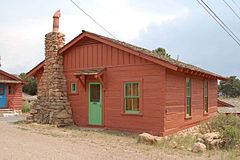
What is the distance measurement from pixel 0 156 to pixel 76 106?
7993mm

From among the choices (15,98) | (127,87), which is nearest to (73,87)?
A: (127,87)

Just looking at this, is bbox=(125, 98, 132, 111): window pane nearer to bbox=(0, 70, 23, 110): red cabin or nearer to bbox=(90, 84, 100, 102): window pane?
bbox=(90, 84, 100, 102): window pane

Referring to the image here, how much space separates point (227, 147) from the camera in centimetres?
1091

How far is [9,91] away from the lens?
28.9 m

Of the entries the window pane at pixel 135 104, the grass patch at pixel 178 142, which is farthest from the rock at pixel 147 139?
the window pane at pixel 135 104

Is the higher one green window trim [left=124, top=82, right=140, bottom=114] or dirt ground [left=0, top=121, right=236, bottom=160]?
green window trim [left=124, top=82, right=140, bottom=114]

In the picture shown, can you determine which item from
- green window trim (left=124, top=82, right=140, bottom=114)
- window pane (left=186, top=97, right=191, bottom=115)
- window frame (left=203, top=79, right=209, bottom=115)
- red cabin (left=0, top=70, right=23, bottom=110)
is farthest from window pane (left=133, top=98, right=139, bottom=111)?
red cabin (left=0, top=70, right=23, bottom=110)

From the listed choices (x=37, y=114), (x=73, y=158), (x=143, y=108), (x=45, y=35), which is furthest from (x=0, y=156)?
(x=45, y=35)

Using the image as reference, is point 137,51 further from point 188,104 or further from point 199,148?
point 199,148

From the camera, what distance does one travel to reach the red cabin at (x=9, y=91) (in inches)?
1110

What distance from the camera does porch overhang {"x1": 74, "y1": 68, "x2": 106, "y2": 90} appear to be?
14549 millimetres

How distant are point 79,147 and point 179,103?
5.89 meters

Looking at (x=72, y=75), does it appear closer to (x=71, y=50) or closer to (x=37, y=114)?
(x=71, y=50)

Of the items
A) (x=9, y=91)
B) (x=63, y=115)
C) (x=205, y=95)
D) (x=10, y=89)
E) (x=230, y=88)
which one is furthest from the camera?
(x=230, y=88)
